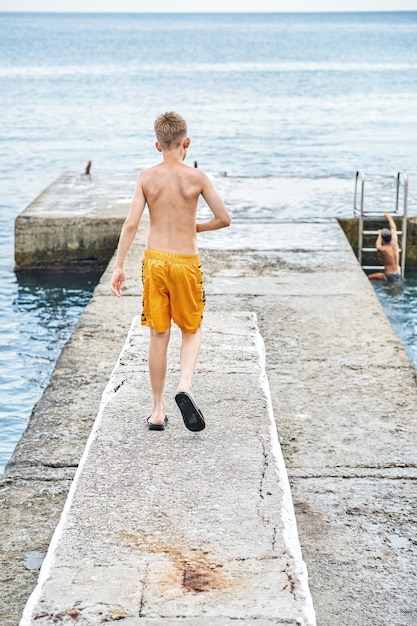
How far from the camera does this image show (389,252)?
12844 mm

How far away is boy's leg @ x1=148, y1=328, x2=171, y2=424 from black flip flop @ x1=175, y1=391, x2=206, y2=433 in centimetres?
23

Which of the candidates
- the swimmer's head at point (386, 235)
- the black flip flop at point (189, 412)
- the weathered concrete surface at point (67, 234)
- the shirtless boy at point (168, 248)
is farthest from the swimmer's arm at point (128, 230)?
the weathered concrete surface at point (67, 234)

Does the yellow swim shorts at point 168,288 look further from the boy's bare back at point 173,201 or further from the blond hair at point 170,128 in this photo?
the blond hair at point 170,128

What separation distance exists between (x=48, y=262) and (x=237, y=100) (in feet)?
139

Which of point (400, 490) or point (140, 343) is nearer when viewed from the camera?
point (400, 490)

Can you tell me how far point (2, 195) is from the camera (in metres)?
22.5

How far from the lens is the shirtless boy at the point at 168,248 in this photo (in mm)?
5082

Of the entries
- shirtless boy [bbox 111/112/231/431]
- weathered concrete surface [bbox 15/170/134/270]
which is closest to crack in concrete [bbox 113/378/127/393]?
shirtless boy [bbox 111/112/231/431]

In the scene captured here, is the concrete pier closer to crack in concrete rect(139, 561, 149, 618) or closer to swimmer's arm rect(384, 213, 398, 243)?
crack in concrete rect(139, 561, 149, 618)

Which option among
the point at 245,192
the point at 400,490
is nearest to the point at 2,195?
the point at 245,192

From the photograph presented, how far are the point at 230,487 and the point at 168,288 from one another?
119cm

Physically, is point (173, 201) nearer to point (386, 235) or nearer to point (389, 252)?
point (386, 235)

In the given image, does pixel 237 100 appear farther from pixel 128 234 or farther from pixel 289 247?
pixel 128 234

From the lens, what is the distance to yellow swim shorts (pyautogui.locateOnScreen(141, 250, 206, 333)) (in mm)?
5094
